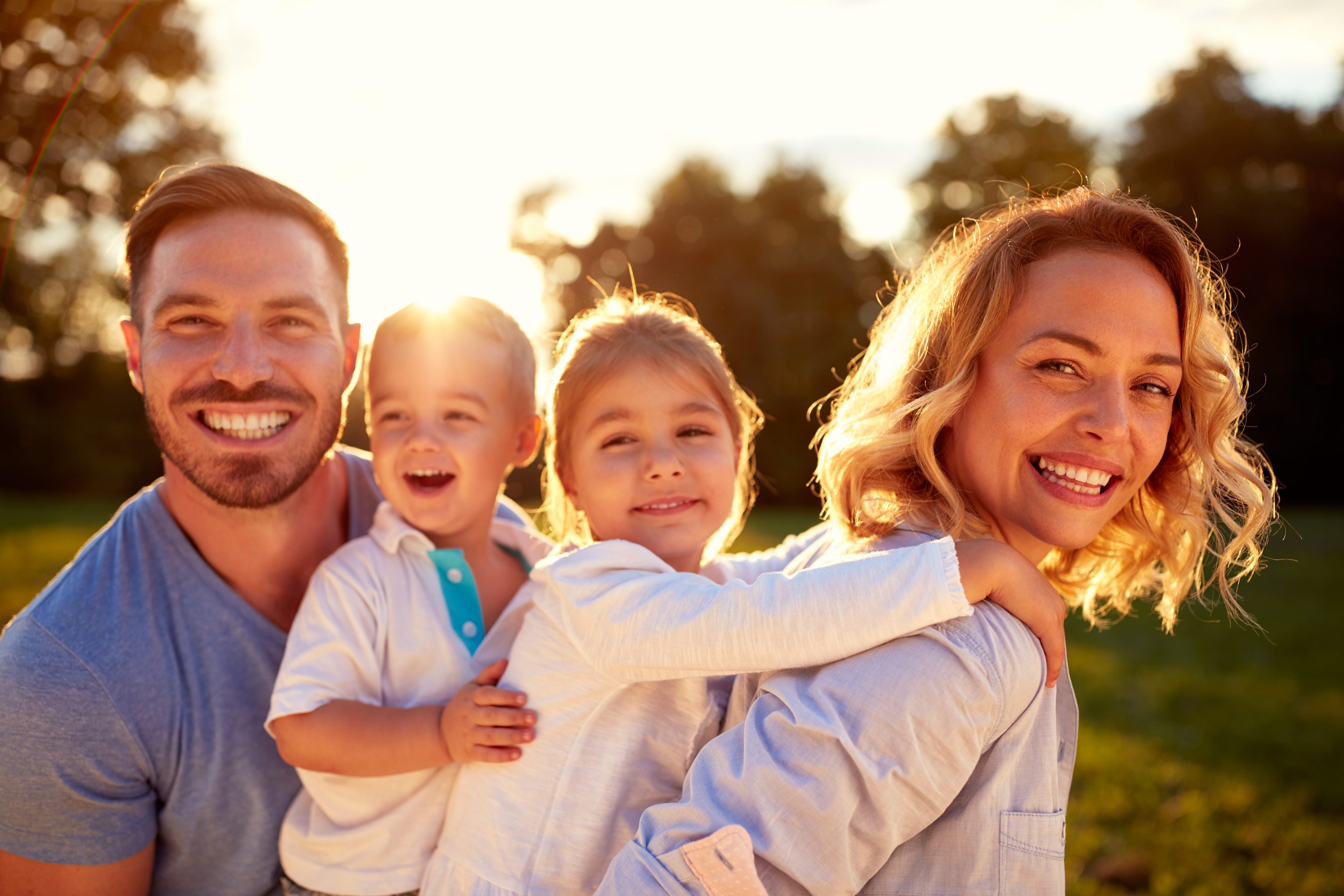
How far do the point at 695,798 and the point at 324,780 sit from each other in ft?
4.16

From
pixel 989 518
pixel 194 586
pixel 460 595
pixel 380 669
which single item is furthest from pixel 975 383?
pixel 194 586

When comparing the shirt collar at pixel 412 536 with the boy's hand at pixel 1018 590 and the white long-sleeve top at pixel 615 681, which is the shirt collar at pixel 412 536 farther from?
the boy's hand at pixel 1018 590

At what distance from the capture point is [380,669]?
105 inches

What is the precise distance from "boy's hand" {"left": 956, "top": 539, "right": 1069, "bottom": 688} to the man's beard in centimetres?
218

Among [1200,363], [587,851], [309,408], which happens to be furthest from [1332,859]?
[309,408]

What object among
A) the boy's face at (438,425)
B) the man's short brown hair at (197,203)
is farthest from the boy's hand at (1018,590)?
the man's short brown hair at (197,203)

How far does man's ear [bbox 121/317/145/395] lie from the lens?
3180 millimetres

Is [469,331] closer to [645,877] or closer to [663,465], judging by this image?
[663,465]

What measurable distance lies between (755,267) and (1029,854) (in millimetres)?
26416

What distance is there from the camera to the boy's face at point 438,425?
2.87m

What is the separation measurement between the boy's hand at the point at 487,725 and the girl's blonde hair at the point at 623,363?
66 centimetres

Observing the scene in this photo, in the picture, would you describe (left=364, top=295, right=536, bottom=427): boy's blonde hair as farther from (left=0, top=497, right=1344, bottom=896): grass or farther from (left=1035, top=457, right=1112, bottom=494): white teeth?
(left=0, top=497, right=1344, bottom=896): grass

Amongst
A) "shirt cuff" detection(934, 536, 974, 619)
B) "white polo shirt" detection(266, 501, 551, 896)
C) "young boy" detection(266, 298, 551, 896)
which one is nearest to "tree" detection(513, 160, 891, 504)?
"young boy" detection(266, 298, 551, 896)

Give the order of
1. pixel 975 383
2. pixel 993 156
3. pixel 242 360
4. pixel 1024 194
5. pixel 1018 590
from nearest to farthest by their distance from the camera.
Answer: pixel 1018 590 → pixel 975 383 → pixel 242 360 → pixel 1024 194 → pixel 993 156
